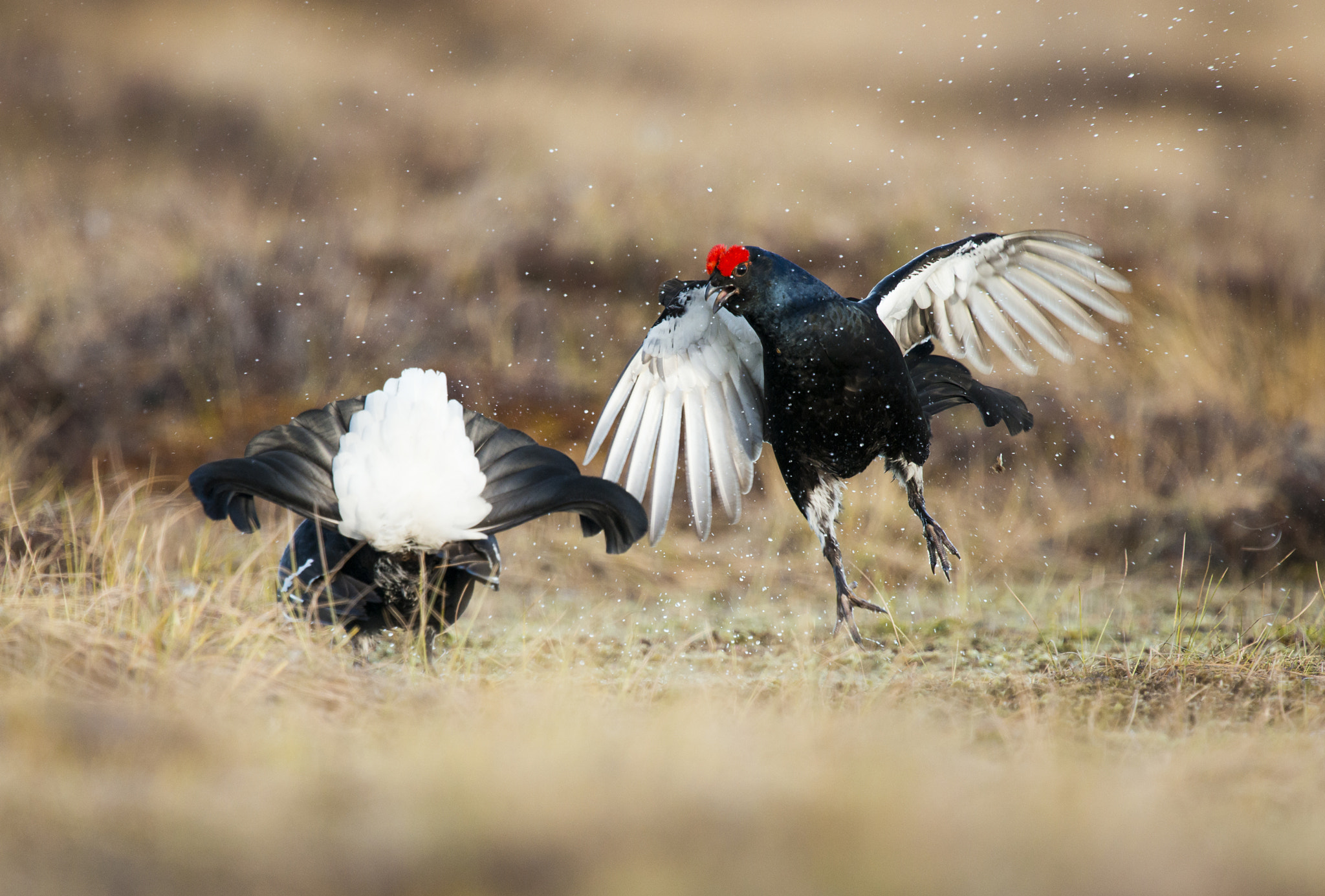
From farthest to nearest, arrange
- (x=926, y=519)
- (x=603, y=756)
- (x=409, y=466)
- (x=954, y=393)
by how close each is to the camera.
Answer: (x=954, y=393), (x=926, y=519), (x=409, y=466), (x=603, y=756)

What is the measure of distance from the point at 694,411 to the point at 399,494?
121cm

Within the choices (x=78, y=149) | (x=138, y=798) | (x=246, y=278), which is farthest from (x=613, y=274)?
(x=138, y=798)

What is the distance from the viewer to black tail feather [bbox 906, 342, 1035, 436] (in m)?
3.27

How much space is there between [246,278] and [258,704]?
4.35m

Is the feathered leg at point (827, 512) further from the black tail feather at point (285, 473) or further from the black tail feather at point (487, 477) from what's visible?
the black tail feather at point (285, 473)

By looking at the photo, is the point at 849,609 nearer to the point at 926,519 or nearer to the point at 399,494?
the point at 926,519

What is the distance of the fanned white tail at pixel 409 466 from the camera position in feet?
7.63

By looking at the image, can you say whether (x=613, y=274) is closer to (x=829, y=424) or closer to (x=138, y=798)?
(x=829, y=424)

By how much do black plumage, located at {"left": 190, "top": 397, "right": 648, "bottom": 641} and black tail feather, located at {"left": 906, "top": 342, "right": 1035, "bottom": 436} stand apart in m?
1.31

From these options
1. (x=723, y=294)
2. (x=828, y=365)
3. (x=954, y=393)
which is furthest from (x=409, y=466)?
(x=954, y=393)

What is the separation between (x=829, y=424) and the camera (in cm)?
290

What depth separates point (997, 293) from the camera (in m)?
3.16

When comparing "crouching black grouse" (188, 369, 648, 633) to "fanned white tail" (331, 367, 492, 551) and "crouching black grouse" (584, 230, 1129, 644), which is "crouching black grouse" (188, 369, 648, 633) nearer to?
"fanned white tail" (331, 367, 492, 551)

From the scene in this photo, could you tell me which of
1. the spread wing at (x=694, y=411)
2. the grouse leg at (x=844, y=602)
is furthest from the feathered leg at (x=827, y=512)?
the spread wing at (x=694, y=411)
